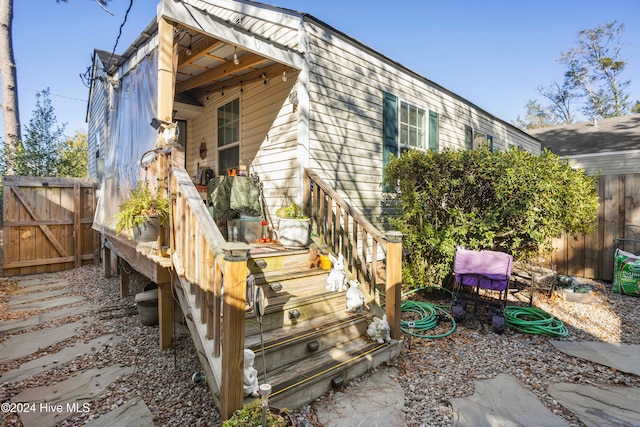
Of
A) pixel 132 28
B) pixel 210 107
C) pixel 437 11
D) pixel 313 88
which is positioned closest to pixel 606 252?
Answer: pixel 313 88

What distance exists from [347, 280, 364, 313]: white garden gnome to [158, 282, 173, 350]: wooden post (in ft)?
5.95

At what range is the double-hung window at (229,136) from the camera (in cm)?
577

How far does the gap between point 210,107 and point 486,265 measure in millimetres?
5694

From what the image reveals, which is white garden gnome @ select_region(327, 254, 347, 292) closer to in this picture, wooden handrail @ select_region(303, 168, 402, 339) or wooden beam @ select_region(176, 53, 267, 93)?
wooden handrail @ select_region(303, 168, 402, 339)

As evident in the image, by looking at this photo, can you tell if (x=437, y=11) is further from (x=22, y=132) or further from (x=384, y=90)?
(x=22, y=132)

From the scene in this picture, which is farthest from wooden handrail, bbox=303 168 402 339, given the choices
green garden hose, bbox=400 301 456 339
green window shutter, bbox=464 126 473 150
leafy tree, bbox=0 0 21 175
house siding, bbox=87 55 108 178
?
leafy tree, bbox=0 0 21 175

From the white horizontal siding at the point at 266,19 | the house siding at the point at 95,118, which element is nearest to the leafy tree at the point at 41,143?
the house siding at the point at 95,118

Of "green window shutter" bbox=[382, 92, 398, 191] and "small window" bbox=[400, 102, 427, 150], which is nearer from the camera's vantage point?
"green window shutter" bbox=[382, 92, 398, 191]

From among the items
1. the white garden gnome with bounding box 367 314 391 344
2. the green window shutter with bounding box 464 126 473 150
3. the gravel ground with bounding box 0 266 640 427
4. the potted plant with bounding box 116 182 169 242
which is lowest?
the gravel ground with bounding box 0 266 640 427

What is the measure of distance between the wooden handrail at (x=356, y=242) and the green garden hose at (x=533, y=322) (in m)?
1.52

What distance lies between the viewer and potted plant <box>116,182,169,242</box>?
327 centimetres

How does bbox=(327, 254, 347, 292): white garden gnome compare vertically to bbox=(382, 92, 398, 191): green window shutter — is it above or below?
below

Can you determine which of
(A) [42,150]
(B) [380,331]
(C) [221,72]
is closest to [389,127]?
(C) [221,72]

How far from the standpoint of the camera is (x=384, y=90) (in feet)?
19.4
